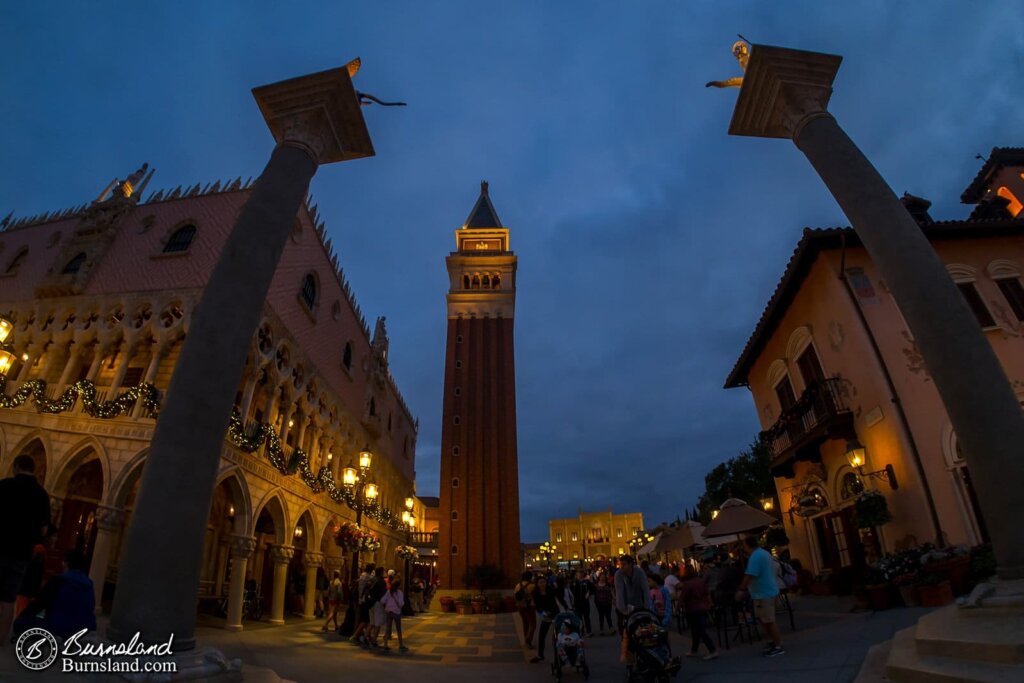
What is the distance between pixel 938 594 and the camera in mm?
8742

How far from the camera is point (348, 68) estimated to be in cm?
867

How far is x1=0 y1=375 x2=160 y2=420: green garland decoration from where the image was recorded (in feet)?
44.3

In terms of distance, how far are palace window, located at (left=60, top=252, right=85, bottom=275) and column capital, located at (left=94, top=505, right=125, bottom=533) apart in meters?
10.4

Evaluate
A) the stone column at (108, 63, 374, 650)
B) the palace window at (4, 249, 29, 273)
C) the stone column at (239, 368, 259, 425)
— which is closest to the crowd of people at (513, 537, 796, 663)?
the stone column at (108, 63, 374, 650)

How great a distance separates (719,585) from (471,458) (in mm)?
28801

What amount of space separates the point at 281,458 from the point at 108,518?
4.55 metres

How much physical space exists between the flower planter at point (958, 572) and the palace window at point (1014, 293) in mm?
8352

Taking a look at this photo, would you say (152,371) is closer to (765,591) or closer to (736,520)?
(765,591)

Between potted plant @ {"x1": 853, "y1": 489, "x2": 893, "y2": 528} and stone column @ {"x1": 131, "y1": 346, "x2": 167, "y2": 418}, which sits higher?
stone column @ {"x1": 131, "y1": 346, "x2": 167, "y2": 418}

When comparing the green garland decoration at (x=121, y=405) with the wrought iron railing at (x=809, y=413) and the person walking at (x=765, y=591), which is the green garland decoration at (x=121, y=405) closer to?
the person walking at (x=765, y=591)

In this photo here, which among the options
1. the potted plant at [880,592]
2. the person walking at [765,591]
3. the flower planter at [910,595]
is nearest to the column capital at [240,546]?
the person walking at [765,591]

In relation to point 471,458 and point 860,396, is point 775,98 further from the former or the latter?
point 471,458

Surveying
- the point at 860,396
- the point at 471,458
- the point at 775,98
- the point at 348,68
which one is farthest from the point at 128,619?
the point at 471,458

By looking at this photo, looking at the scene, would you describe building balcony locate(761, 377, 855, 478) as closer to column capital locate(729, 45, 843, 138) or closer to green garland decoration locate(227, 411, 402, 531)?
column capital locate(729, 45, 843, 138)
